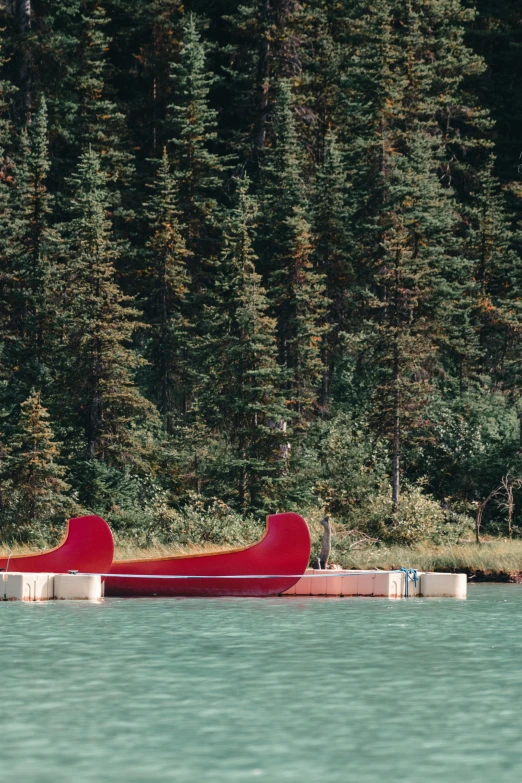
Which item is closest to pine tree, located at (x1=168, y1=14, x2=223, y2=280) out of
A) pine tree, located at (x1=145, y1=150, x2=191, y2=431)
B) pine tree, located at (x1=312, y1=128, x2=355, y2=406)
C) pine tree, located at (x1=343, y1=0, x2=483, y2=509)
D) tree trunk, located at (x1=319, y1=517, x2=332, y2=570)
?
pine tree, located at (x1=145, y1=150, x2=191, y2=431)

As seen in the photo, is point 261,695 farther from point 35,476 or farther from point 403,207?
point 403,207

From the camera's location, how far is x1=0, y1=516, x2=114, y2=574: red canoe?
3028 centimetres

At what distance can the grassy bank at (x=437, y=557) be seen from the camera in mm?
32406

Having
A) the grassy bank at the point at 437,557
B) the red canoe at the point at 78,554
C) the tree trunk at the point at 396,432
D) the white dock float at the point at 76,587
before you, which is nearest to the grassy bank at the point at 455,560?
the grassy bank at the point at 437,557

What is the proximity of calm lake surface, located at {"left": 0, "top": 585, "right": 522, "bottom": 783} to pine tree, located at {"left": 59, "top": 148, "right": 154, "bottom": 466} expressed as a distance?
1316 centimetres

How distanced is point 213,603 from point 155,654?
845 centimetres

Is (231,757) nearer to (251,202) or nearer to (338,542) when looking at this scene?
(338,542)

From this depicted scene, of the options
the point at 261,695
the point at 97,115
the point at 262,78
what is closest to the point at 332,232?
the point at 262,78

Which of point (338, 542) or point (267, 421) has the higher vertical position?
point (267, 421)

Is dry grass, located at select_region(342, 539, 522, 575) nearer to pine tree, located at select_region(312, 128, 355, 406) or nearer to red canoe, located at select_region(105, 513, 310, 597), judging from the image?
red canoe, located at select_region(105, 513, 310, 597)

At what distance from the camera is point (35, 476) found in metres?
37.0

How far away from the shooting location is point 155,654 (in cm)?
1981

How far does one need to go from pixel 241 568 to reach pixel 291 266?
15946 millimetres

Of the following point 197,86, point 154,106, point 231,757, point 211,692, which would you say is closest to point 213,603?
point 211,692
